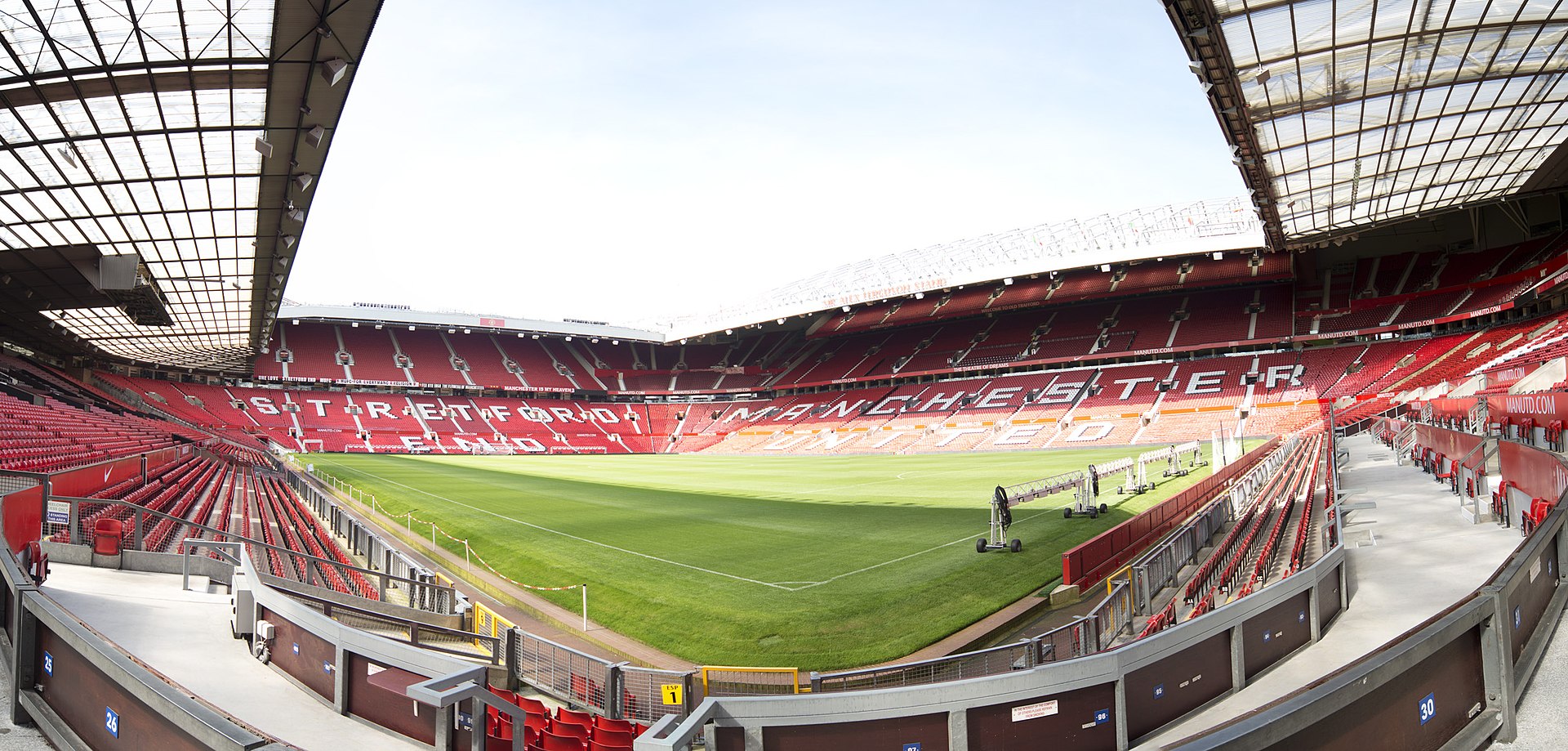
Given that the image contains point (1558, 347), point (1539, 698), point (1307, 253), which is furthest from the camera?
point (1307, 253)

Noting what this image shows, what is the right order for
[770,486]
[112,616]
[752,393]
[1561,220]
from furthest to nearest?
[752,393] < [1561,220] < [770,486] < [112,616]

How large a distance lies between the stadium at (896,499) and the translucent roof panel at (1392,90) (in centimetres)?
15

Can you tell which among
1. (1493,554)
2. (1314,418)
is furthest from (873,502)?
(1314,418)

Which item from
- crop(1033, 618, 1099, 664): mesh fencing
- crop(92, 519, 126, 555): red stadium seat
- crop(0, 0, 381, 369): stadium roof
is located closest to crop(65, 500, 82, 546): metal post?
crop(92, 519, 126, 555): red stadium seat

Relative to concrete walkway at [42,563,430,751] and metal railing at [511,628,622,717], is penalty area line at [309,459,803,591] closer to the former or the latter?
metal railing at [511,628,622,717]

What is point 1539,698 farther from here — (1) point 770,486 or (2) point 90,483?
(1) point 770,486

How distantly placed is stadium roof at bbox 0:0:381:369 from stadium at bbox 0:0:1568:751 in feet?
0.40

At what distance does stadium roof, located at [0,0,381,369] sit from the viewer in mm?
13375

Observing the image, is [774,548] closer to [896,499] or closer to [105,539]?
[896,499]

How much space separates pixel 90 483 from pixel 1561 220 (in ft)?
211

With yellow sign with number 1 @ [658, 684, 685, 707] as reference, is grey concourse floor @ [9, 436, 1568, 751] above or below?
above

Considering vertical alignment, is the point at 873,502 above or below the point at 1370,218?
below

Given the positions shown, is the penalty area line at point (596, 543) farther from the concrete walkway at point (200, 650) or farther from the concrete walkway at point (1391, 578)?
the concrete walkway at point (1391, 578)

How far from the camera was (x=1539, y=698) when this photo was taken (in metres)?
4.84
